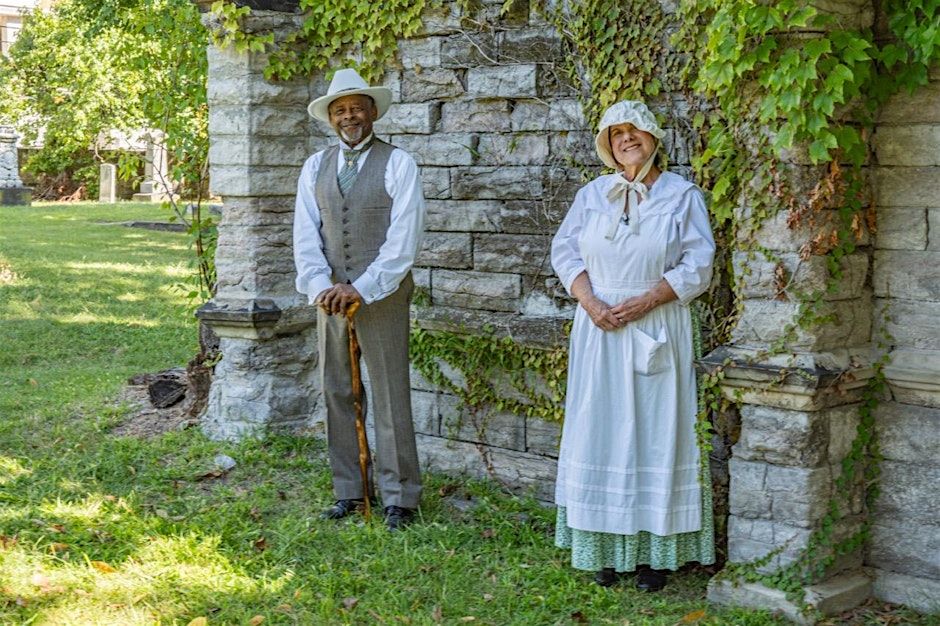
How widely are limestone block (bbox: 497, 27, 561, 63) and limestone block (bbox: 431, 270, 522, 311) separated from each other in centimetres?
A: 106

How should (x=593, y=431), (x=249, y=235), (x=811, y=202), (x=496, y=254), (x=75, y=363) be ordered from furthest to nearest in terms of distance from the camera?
(x=75, y=363) → (x=249, y=235) → (x=496, y=254) → (x=593, y=431) → (x=811, y=202)

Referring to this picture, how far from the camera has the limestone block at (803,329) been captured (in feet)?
15.5

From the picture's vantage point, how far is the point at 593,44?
18.7 feet

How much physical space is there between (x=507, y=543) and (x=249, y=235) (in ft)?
8.52

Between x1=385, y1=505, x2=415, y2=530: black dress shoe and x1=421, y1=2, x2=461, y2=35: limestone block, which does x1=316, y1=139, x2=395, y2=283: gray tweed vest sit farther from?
x1=385, y1=505, x2=415, y2=530: black dress shoe

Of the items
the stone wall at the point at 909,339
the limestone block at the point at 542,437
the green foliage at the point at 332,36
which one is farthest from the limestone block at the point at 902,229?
the green foliage at the point at 332,36

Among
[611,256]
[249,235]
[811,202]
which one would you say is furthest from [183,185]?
[811,202]

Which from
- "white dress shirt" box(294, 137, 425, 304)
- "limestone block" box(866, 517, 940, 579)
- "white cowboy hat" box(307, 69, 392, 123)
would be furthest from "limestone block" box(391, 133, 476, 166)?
"limestone block" box(866, 517, 940, 579)

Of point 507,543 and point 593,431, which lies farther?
point 507,543

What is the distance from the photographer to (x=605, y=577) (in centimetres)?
512

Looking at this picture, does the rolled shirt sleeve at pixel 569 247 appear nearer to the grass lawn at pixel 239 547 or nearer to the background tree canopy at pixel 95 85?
the grass lawn at pixel 239 547

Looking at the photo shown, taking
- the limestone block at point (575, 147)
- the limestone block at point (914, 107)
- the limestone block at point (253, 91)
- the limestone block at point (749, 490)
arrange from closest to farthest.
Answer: the limestone block at point (914, 107), the limestone block at point (749, 490), the limestone block at point (575, 147), the limestone block at point (253, 91)

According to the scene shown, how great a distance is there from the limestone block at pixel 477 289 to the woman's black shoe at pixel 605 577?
1564 millimetres

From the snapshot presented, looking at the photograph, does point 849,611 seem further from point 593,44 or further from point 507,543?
point 593,44
